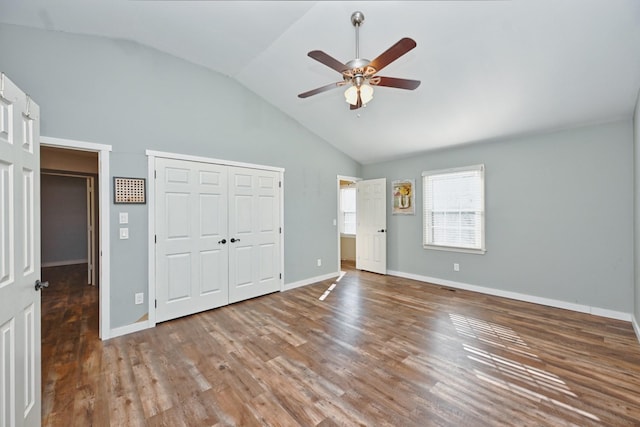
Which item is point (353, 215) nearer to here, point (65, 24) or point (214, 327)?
point (214, 327)

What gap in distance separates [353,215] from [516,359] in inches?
202

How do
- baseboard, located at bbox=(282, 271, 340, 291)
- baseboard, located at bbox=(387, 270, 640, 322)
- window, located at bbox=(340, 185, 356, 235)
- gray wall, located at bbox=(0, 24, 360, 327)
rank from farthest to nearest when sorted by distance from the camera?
window, located at bbox=(340, 185, 356, 235), baseboard, located at bbox=(282, 271, 340, 291), baseboard, located at bbox=(387, 270, 640, 322), gray wall, located at bbox=(0, 24, 360, 327)

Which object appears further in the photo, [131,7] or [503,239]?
[503,239]

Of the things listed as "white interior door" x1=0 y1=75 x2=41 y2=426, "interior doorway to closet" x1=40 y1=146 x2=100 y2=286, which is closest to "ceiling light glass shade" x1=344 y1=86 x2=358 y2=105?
"white interior door" x1=0 y1=75 x2=41 y2=426

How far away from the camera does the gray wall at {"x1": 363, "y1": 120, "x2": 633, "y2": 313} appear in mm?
3367

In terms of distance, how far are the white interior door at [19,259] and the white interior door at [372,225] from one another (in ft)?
16.4

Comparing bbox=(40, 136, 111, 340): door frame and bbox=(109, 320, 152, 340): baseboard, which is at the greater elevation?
bbox=(40, 136, 111, 340): door frame

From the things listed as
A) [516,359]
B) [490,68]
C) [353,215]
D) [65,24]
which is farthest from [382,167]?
[65,24]

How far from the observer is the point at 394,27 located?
8.60 ft

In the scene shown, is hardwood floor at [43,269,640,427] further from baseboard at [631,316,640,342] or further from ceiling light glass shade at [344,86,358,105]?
ceiling light glass shade at [344,86,358,105]

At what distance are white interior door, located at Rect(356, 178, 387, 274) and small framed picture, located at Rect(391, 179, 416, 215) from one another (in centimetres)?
20

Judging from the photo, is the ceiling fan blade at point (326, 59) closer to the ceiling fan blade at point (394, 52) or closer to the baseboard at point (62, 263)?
the ceiling fan blade at point (394, 52)

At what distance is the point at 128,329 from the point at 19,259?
6.71 ft

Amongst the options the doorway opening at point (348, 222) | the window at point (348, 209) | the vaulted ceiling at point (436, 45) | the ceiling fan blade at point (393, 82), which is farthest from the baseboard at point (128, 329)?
the window at point (348, 209)
